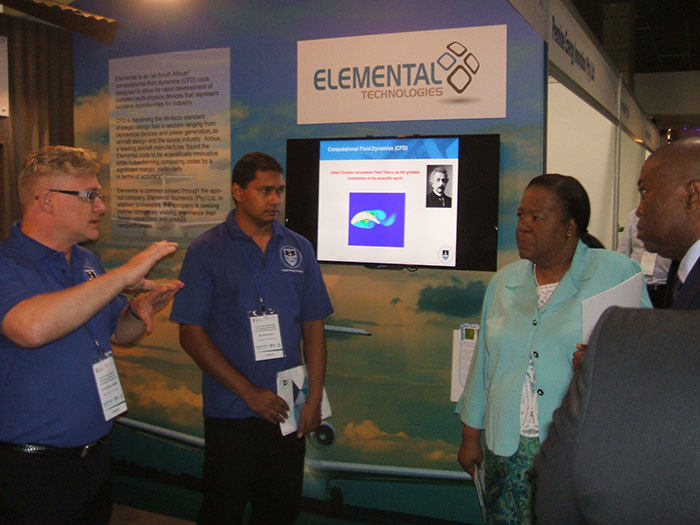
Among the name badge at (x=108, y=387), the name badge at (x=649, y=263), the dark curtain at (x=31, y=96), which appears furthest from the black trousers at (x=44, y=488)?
the name badge at (x=649, y=263)

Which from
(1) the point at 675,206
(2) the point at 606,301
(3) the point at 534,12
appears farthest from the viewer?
(3) the point at 534,12

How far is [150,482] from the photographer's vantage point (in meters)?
3.93

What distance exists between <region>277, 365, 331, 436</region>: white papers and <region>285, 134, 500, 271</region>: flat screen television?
93 centimetres

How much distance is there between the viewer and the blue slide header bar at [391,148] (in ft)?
10.5

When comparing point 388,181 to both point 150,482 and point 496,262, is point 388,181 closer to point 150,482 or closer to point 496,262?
point 496,262

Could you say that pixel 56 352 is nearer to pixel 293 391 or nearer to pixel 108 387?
pixel 108 387

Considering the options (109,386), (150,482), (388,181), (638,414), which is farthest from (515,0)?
(150,482)

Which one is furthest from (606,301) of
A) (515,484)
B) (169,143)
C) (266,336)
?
(169,143)

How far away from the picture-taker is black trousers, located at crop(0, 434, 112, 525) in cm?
179

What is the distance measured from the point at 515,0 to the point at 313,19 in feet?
5.72

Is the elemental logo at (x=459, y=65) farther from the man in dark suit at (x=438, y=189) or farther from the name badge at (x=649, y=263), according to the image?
the name badge at (x=649, y=263)

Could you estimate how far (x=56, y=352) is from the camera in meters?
1.87

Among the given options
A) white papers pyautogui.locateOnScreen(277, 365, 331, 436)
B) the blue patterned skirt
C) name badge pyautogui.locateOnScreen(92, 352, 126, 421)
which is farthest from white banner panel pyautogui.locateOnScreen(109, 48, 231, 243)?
the blue patterned skirt

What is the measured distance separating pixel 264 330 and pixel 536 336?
111 centimetres
